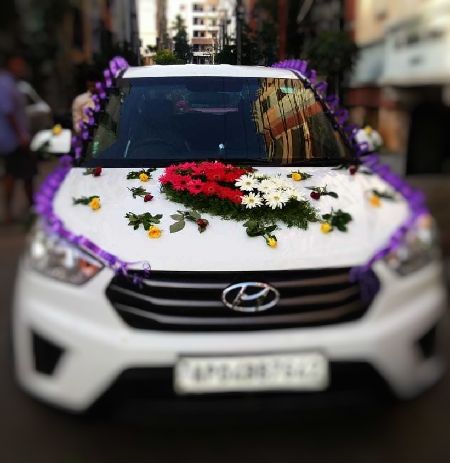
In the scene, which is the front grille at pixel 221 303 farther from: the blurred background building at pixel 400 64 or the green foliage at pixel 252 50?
the blurred background building at pixel 400 64

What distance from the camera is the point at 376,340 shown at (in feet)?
8.11

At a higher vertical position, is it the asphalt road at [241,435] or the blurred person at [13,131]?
the blurred person at [13,131]

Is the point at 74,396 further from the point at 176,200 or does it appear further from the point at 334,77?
the point at 334,77

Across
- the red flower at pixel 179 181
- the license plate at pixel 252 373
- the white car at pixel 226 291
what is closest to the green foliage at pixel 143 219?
the white car at pixel 226 291

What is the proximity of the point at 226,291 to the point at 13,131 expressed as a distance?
511cm

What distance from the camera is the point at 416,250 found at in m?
2.74

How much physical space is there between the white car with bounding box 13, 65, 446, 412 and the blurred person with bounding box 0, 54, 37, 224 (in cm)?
410

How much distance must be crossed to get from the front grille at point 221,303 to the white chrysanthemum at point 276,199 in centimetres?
49

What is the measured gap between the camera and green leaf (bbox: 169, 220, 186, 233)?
2725mm

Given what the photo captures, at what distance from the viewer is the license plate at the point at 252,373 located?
2.40m

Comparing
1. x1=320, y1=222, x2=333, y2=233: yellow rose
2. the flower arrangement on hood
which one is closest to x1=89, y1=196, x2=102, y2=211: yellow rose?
the flower arrangement on hood

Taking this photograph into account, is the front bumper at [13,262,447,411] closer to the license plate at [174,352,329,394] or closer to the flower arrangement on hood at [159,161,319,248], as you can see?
the license plate at [174,352,329,394]

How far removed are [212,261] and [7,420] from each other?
4.08ft

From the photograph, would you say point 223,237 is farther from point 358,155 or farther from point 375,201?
point 358,155
